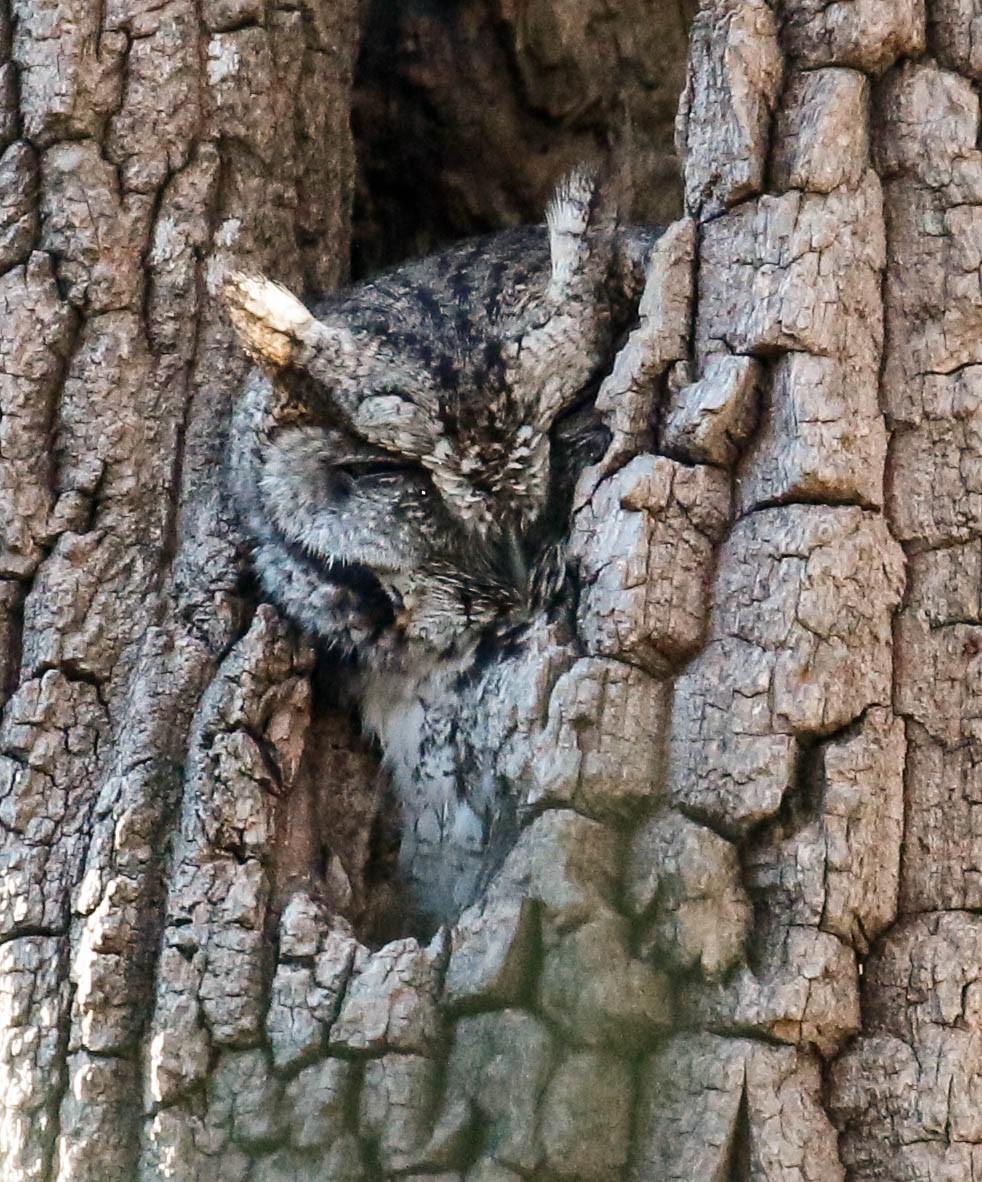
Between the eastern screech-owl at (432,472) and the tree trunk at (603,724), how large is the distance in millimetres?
87

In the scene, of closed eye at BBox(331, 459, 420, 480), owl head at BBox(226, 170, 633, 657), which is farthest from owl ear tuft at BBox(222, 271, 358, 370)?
closed eye at BBox(331, 459, 420, 480)

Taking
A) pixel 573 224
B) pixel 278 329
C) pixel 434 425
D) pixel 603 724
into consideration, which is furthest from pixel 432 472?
pixel 603 724

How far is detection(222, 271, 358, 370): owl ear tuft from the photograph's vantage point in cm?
224

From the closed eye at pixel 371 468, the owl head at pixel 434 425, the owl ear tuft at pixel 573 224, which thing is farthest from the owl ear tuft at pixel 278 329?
the owl ear tuft at pixel 573 224

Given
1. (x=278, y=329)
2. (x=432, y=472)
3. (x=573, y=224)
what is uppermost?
(x=573, y=224)

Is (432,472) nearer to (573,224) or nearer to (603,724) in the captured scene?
(573,224)

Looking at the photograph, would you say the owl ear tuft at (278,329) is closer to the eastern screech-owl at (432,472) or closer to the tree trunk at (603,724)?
the eastern screech-owl at (432,472)

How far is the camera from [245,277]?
226cm

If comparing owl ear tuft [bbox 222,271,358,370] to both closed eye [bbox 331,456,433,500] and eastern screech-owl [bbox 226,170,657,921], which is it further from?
closed eye [bbox 331,456,433,500]

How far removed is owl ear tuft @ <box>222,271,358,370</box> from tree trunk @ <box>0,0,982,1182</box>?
204 mm

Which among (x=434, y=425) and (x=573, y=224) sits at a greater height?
(x=573, y=224)

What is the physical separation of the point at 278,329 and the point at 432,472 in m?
0.30

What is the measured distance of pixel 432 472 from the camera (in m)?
2.26

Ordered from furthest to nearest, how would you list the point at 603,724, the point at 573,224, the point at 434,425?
the point at 573,224
the point at 434,425
the point at 603,724
